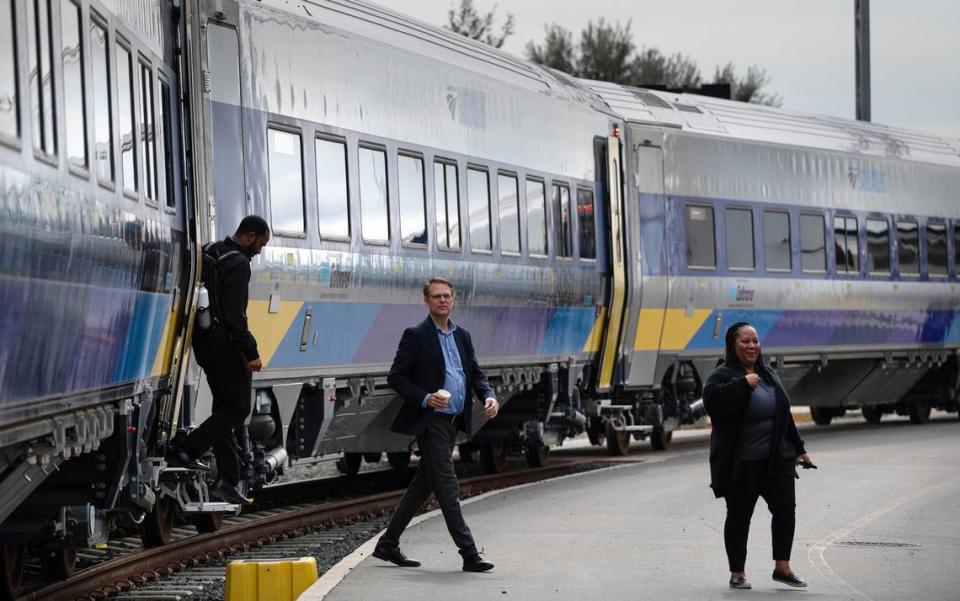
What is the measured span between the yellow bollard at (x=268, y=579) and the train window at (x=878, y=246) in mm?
17726

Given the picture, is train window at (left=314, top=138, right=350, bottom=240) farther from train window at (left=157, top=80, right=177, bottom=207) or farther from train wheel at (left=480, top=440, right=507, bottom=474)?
train wheel at (left=480, top=440, right=507, bottom=474)

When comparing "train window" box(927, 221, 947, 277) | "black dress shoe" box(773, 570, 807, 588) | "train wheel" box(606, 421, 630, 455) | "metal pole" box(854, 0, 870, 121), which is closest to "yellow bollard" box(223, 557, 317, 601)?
"black dress shoe" box(773, 570, 807, 588)

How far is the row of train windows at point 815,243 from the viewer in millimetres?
24078

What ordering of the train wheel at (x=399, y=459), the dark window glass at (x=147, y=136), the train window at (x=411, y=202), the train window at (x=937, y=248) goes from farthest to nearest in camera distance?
the train window at (x=937, y=248) < the train wheel at (x=399, y=459) < the train window at (x=411, y=202) < the dark window glass at (x=147, y=136)

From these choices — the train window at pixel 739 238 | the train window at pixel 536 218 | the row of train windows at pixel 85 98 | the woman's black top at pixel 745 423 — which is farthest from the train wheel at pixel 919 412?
Result: the row of train windows at pixel 85 98

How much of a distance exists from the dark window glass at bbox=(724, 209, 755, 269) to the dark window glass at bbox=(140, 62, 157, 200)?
13769mm

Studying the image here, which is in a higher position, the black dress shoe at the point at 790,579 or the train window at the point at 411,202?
the train window at the point at 411,202

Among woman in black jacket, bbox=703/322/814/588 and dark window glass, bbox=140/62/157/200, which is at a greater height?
dark window glass, bbox=140/62/157/200

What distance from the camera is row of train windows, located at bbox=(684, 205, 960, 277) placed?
79.0 feet

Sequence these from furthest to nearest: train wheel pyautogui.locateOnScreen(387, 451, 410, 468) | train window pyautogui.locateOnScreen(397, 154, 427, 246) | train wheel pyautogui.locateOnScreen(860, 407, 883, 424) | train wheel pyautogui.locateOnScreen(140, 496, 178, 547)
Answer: train wheel pyautogui.locateOnScreen(860, 407, 883, 424) → train wheel pyautogui.locateOnScreen(387, 451, 410, 468) → train window pyautogui.locateOnScreen(397, 154, 427, 246) → train wheel pyautogui.locateOnScreen(140, 496, 178, 547)

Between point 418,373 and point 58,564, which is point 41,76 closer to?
point 418,373

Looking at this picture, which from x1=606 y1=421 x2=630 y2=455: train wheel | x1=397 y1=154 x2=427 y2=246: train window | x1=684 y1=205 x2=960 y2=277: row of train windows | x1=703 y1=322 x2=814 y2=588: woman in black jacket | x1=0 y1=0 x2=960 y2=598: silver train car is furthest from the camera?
x1=684 y1=205 x2=960 y2=277: row of train windows

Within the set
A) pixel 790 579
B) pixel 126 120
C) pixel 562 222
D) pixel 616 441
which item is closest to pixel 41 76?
pixel 126 120

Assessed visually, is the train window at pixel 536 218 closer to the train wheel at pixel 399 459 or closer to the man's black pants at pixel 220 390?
the train wheel at pixel 399 459
